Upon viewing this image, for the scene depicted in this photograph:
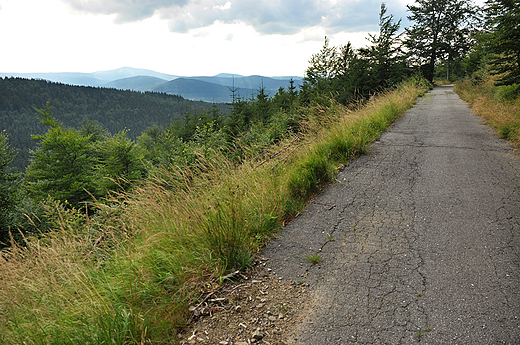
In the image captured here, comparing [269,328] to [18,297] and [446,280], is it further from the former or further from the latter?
[18,297]

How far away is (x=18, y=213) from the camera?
23250mm

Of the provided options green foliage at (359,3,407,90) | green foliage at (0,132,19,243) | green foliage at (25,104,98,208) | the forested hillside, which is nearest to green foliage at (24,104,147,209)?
green foliage at (25,104,98,208)

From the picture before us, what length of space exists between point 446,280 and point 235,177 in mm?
2708

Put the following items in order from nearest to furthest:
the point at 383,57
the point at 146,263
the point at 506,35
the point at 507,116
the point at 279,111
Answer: the point at 146,263
the point at 507,116
the point at 506,35
the point at 383,57
the point at 279,111

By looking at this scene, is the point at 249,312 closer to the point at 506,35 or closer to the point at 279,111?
the point at 506,35

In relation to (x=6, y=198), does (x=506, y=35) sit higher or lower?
higher

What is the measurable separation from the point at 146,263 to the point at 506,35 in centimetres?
1289

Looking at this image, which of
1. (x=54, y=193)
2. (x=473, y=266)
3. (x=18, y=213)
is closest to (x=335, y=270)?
(x=473, y=266)

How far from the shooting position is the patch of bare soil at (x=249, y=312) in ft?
6.55

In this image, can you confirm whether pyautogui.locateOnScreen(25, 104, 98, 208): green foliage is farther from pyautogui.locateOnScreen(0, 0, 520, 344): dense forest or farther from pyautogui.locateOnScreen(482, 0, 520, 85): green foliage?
pyautogui.locateOnScreen(482, 0, 520, 85): green foliage

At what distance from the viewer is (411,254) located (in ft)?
9.27

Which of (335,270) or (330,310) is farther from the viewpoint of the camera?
(335,270)

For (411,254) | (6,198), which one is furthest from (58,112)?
(411,254)

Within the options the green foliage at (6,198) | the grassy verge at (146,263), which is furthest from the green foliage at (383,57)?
the green foliage at (6,198)
